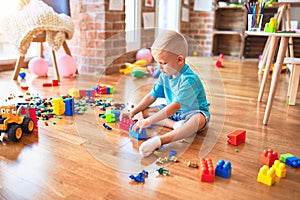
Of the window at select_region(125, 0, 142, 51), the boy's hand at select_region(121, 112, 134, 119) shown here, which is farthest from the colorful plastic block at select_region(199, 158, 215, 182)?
the window at select_region(125, 0, 142, 51)

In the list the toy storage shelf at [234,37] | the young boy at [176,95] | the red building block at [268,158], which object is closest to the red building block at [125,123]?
the young boy at [176,95]

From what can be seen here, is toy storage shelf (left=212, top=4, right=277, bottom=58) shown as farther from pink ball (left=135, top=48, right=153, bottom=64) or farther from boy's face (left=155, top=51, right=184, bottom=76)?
boy's face (left=155, top=51, right=184, bottom=76)

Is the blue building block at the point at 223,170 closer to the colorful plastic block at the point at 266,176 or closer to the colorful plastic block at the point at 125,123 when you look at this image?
the colorful plastic block at the point at 266,176

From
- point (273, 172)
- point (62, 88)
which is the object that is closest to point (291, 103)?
point (273, 172)

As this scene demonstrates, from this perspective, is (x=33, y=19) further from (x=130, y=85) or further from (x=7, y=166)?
(x=7, y=166)

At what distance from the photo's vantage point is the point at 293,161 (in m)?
0.86

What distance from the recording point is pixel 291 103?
4.99 ft

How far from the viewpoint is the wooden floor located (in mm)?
712

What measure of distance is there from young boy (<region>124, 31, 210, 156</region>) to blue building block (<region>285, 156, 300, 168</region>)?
311 millimetres

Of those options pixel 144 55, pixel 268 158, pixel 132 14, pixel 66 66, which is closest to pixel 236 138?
pixel 268 158

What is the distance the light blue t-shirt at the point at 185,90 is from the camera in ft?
3.34

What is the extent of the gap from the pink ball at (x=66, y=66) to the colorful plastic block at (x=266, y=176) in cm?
161

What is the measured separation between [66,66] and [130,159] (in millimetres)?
1358

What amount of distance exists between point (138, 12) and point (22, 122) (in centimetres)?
187
